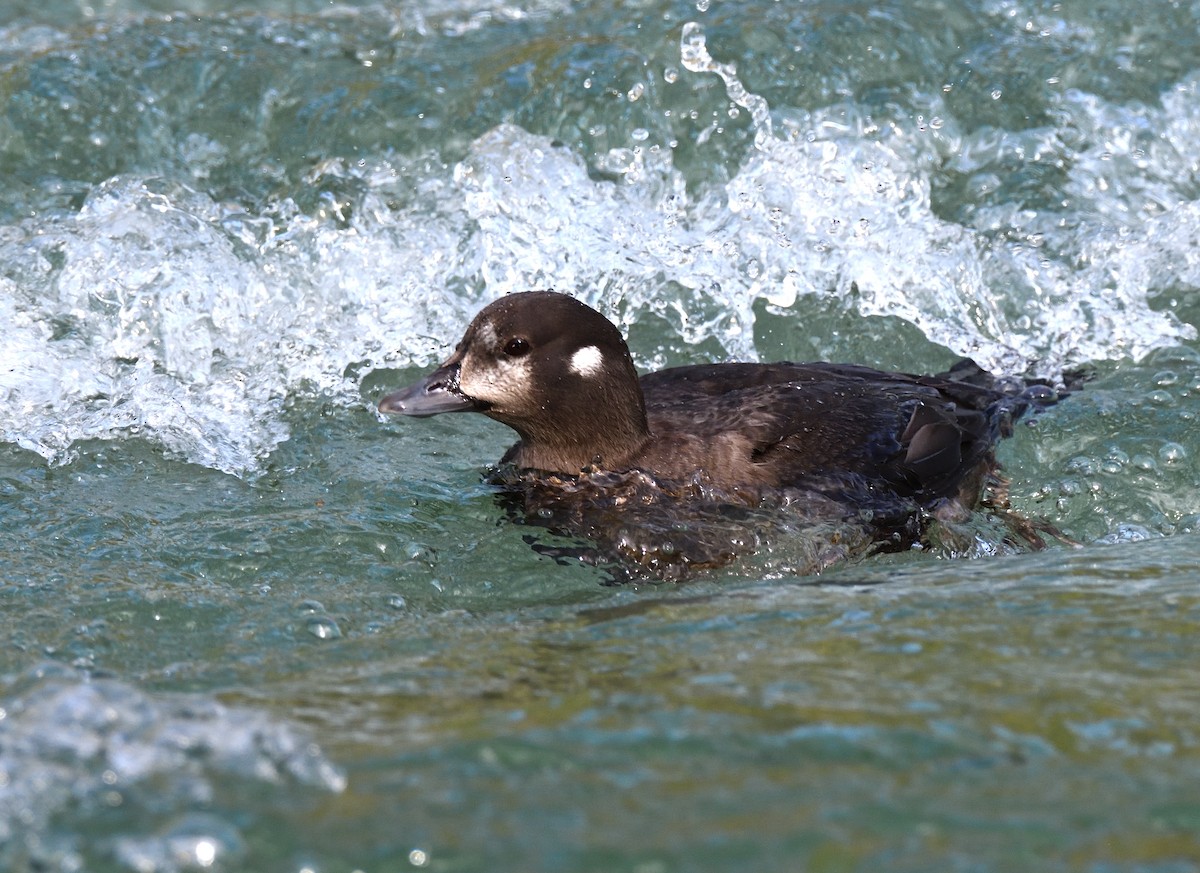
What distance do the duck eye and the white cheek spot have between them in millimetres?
167

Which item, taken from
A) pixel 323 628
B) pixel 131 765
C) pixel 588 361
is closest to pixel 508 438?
pixel 588 361

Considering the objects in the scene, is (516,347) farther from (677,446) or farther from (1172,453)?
(1172,453)

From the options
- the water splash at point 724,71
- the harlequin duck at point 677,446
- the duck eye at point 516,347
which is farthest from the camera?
the water splash at point 724,71

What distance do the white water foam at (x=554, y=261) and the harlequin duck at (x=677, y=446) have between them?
1148 millimetres

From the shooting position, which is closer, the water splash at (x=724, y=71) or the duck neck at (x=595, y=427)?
the duck neck at (x=595, y=427)

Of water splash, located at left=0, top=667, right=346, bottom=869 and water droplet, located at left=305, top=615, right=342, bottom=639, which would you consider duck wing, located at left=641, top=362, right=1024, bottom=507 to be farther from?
water splash, located at left=0, top=667, right=346, bottom=869

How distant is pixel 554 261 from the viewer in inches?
269

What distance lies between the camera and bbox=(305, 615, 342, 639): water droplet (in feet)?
13.1

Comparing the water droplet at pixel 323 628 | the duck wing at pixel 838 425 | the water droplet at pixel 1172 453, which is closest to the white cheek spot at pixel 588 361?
the duck wing at pixel 838 425

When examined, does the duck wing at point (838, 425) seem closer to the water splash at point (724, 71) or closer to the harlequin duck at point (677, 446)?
the harlequin duck at point (677, 446)

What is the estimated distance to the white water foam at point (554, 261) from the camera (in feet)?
20.5

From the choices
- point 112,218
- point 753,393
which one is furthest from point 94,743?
point 112,218

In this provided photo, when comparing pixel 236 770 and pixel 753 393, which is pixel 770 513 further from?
pixel 236 770

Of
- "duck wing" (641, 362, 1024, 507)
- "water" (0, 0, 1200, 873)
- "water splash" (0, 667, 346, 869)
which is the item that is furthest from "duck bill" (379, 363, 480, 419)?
"water splash" (0, 667, 346, 869)
